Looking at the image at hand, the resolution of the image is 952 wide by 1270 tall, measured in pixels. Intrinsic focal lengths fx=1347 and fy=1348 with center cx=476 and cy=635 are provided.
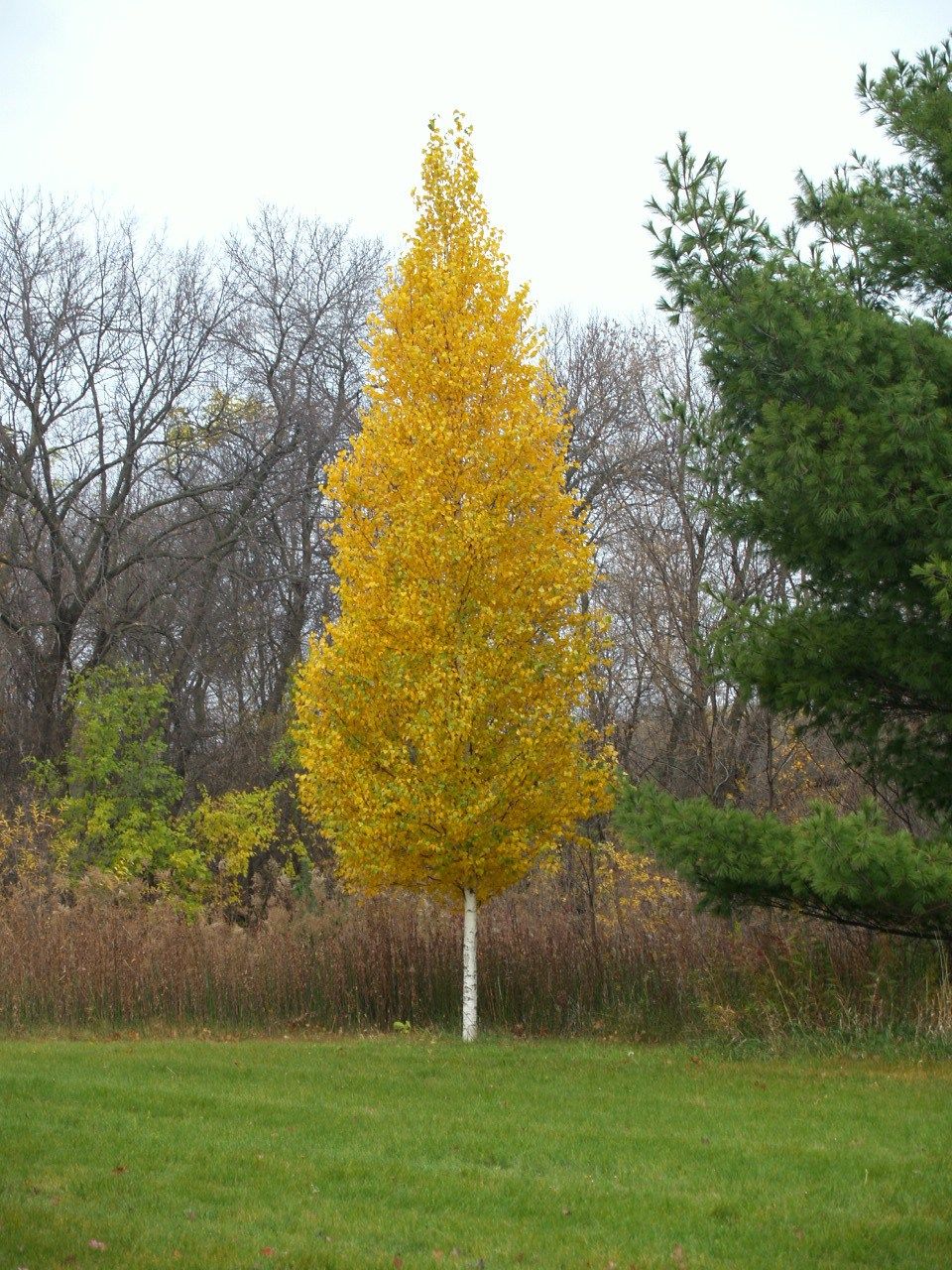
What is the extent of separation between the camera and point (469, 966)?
1305 cm

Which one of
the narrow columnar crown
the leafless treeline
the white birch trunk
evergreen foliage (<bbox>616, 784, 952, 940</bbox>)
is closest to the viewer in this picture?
evergreen foliage (<bbox>616, 784, 952, 940</bbox>)

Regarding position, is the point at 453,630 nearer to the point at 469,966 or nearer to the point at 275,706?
the point at 469,966

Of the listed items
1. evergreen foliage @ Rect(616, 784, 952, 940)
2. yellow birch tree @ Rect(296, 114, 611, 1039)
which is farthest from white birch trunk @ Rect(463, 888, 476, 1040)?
Answer: evergreen foliage @ Rect(616, 784, 952, 940)

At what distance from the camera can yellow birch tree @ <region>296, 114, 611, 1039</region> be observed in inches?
477

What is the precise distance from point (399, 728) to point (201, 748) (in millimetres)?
16825

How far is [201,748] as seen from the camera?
28.3m

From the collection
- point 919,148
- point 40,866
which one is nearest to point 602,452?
point 40,866

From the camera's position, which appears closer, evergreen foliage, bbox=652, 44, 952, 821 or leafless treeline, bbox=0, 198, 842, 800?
evergreen foliage, bbox=652, 44, 952, 821

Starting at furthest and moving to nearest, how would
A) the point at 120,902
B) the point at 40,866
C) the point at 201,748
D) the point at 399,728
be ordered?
1. the point at 201,748
2. the point at 40,866
3. the point at 120,902
4. the point at 399,728

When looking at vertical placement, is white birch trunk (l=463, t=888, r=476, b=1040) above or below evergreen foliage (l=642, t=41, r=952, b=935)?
below

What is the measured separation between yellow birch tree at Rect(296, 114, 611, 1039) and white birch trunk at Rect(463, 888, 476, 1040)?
2 cm

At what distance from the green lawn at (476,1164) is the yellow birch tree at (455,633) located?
2171 mm

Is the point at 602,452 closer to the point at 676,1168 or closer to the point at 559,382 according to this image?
the point at 559,382

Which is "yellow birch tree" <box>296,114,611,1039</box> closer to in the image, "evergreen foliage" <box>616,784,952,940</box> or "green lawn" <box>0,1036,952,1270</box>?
"evergreen foliage" <box>616,784,952,940</box>
